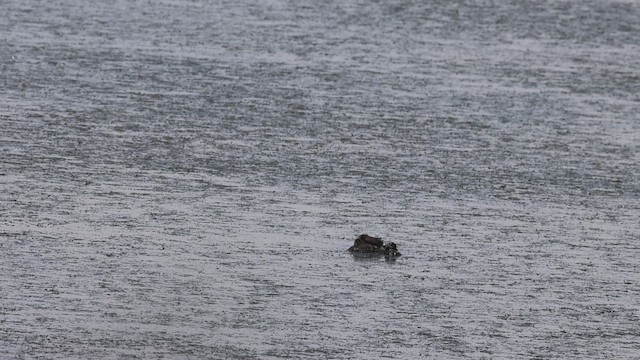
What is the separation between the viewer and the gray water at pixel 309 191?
511 inches

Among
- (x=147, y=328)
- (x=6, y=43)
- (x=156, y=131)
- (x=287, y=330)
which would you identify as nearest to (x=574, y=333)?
(x=287, y=330)

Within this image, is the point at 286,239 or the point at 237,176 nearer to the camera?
the point at 286,239

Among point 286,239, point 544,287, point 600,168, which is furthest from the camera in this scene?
point 600,168

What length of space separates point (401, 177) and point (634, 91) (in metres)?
8.81

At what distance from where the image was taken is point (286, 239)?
1578cm

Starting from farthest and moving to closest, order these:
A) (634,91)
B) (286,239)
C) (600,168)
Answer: (634,91) → (600,168) → (286,239)

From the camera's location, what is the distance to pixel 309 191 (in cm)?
1792

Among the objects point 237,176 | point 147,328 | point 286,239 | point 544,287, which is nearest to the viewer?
point 147,328

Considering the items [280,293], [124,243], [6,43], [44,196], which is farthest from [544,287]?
[6,43]

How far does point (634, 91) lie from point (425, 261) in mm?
12149

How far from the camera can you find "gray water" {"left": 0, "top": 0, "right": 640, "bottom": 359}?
12977 mm

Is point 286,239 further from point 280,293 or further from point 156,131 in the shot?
point 156,131

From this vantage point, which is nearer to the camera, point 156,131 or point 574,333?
point 574,333

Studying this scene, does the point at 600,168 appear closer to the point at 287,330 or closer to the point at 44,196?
the point at 44,196
